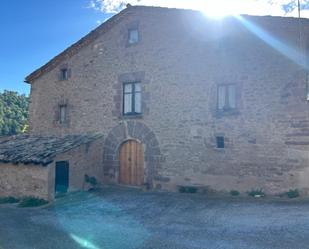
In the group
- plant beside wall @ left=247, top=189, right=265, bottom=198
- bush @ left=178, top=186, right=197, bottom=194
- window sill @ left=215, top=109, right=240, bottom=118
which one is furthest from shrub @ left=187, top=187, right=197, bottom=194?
window sill @ left=215, top=109, right=240, bottom=118

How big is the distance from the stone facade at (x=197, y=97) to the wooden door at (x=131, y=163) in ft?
0.95

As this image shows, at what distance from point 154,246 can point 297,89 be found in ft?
23.3

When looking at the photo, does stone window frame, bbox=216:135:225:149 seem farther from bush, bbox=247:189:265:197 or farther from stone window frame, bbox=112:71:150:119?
stone window frame, bbox=112:71:150:119

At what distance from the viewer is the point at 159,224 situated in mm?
8039

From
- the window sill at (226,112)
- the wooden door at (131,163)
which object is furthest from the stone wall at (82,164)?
the window sill at (226,112)

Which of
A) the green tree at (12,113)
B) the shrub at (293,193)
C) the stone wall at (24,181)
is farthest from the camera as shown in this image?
the green tree at (12,113)

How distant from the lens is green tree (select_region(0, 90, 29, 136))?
1629 inches

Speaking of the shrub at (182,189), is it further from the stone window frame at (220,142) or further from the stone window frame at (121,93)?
the stone window frame at (121,93)

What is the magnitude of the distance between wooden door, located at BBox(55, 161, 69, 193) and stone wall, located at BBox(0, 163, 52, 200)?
3.37 feet

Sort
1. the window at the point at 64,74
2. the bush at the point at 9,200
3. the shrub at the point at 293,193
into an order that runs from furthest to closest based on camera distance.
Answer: the window at the point at 64,74, the bush at the point at 9,200, the shrub at the point at 293,193

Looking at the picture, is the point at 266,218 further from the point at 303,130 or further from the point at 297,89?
the point at 297,89

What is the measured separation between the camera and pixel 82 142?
12.7 meters

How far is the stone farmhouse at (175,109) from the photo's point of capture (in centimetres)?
1031

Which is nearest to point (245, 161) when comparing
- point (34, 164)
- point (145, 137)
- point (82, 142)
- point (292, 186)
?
point (292, 186)
